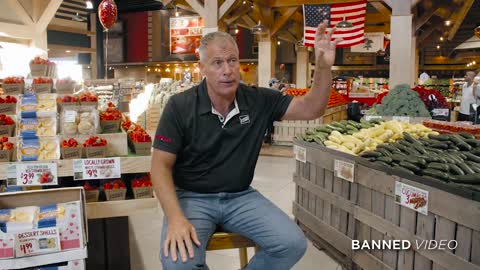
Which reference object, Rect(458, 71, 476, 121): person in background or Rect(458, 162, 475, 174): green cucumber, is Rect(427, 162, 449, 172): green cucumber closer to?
Rect(458, 162, 475, 174): green cucumber

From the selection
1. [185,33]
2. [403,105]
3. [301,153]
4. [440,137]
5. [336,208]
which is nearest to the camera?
[440,137]

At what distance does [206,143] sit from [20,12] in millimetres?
9648

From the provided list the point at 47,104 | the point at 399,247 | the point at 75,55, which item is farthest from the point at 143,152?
the point at 75,55

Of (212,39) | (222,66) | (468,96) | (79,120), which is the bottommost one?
(79,120)

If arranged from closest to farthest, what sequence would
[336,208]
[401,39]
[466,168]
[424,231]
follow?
[424,231], [466,168], [336,208], [401,39]

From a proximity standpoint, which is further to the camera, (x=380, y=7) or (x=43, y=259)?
(x=380, y=7)

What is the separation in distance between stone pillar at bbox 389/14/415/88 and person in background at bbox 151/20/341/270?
180 inches

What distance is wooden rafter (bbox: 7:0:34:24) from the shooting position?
31.9 ft

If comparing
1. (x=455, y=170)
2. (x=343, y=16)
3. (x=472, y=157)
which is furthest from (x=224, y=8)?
(x=455, y=170)

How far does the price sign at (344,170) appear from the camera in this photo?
314 cm

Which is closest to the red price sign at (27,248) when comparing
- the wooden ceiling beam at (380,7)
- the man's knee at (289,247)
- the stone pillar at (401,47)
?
the man's knee at (289,247)

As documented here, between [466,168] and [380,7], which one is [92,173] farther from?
[380,7]

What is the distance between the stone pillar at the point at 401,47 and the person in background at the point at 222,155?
4.56 metres

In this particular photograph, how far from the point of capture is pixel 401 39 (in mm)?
6395
